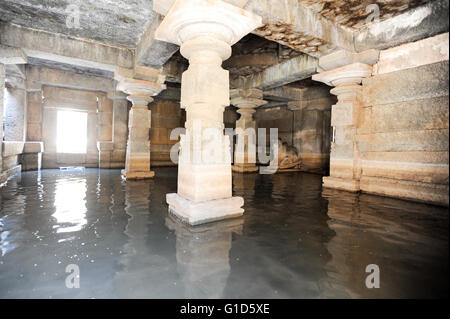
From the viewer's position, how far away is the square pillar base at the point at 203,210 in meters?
2.87

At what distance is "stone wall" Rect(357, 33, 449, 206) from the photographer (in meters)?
3.68

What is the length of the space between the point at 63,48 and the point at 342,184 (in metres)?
6.98

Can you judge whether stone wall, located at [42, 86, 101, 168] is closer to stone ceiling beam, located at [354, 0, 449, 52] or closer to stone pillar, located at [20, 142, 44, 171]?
stone pillar, located at [20, 142, 44, 171]

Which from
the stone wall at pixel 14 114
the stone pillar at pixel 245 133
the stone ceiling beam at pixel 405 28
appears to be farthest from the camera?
the stone pillar at pixel 245 133

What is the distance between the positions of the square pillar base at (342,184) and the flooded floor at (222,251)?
4.06 feet

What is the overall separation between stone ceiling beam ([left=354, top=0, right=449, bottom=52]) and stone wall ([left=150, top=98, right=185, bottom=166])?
8272mm

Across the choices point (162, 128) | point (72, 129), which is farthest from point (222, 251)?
point (72, 129)

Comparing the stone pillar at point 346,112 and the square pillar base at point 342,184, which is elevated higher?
the stone pillar at point 346,112

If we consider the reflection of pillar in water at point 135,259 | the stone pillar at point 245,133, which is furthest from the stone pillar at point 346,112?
the reflection of pillar in water at point 135,259

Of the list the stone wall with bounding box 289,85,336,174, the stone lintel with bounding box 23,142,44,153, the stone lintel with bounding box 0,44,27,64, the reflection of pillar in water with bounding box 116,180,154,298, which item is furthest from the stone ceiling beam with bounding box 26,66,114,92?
the stone wall with bounding box 289,85,336,174

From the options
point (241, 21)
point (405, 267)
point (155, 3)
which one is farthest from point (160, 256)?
point (155, 3)

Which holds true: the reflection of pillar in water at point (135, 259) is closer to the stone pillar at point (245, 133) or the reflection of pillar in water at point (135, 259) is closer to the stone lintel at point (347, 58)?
the stone lintel at point (347, 58)
